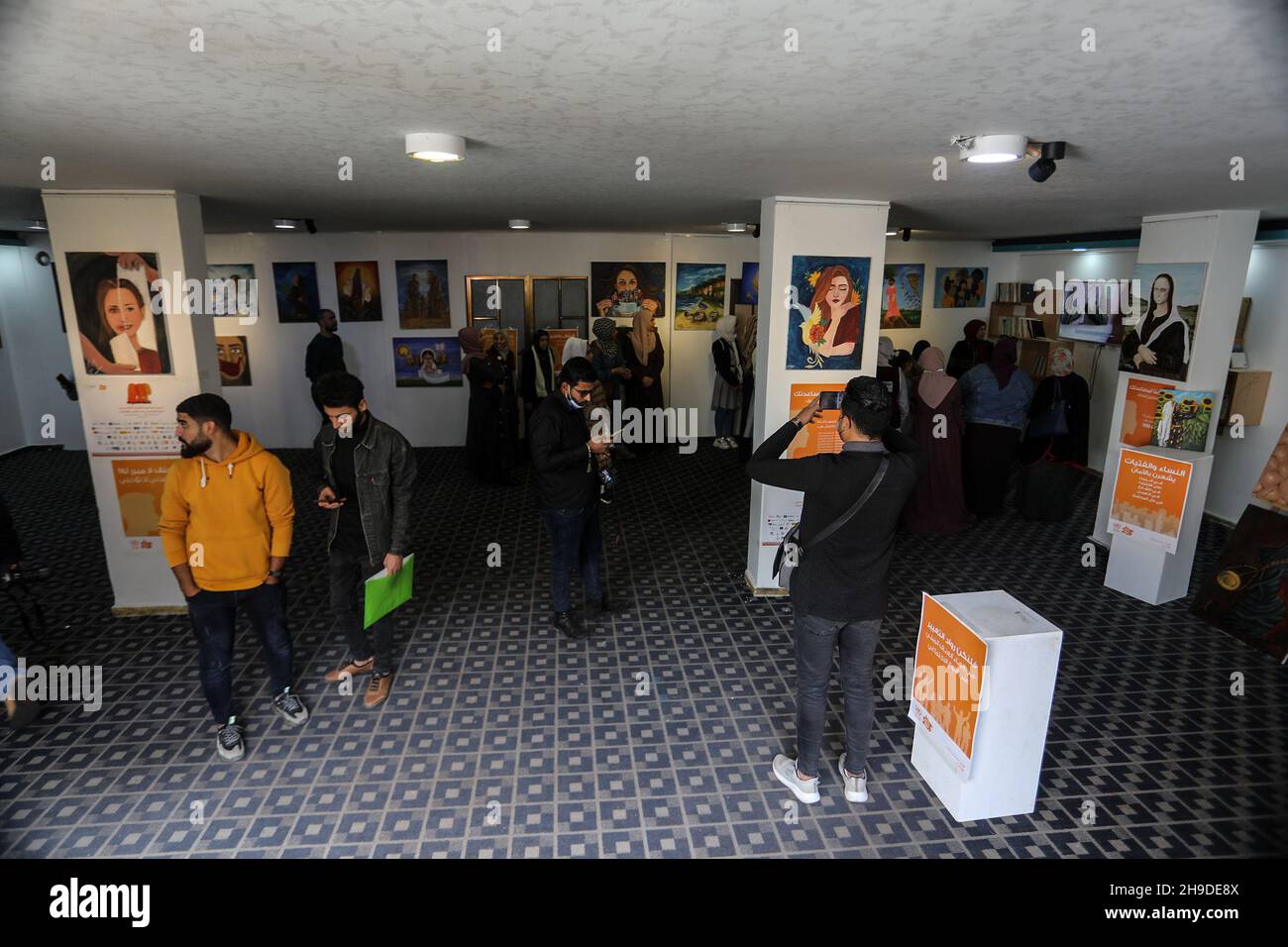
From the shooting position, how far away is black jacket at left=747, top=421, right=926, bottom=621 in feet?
10.4

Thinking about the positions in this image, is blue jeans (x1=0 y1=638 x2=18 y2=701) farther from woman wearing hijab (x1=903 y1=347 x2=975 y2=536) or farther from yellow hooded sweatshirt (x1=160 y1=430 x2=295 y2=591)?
woman wearing hijab (x1=903 y1=347 x2=975 y2=536)

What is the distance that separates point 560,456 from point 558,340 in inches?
235

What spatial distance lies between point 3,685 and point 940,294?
42.1 ft

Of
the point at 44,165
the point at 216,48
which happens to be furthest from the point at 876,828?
the point at 44,165

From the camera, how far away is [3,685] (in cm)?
385

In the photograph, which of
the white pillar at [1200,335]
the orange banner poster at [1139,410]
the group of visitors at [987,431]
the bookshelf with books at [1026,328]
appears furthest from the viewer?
the bookshelf with books at [1026,328]

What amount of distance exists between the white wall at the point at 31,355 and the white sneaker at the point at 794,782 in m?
11.1

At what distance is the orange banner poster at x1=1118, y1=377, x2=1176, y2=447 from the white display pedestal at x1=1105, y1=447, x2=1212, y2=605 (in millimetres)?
433

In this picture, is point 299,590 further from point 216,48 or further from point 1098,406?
point 1098,406

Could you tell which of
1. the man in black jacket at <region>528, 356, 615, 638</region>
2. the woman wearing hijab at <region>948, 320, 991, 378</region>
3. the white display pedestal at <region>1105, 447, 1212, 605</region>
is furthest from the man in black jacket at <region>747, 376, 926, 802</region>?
the woman wearing hijab at <region>948, 320, 991, 378</region>

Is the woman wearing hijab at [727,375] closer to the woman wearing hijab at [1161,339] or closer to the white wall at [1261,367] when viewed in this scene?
the woman wearing hijab at [1161,339]

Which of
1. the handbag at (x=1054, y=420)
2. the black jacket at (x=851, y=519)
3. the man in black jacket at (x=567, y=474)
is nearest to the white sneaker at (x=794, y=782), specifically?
the black jacket at (x=851, y=519)

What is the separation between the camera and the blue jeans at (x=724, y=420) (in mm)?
10797

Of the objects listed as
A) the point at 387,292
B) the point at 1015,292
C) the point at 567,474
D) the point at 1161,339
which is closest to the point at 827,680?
the point at 567,474
